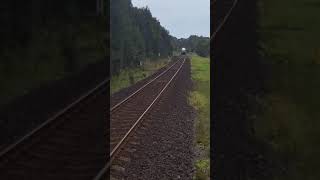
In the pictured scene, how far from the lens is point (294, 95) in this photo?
17.1 meters

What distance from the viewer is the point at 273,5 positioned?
3897cm
